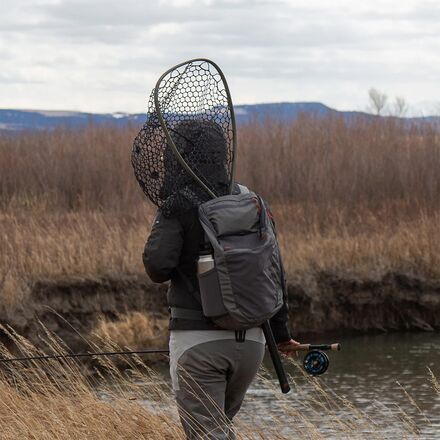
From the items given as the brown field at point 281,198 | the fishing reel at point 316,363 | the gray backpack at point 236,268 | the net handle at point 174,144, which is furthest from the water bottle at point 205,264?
the brown field at point 281,198

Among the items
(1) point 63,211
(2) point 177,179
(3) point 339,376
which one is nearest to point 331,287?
(3) point 339,376

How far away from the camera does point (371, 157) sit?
16688 millimetres

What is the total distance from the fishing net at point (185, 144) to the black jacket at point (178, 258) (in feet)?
0.15

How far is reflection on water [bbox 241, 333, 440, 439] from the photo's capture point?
8.18 m

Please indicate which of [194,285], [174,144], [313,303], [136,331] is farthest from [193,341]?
[313,303]

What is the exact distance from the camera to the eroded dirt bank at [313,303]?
37.9 ft

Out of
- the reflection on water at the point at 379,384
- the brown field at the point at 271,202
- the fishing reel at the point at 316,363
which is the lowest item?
the reflection on water at the point at 379,384

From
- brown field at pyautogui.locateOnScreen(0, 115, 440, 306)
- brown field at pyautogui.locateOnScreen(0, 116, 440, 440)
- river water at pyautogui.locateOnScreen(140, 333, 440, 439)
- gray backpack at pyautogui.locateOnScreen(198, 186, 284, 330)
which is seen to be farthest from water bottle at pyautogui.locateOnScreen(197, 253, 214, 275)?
brown field at pyautogui.locateOnScreen(0, 115, 440, 306)

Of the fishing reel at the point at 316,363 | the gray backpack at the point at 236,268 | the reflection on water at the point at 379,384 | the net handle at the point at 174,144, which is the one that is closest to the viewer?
the gray backpack at the point at 236,268

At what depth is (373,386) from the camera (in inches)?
396

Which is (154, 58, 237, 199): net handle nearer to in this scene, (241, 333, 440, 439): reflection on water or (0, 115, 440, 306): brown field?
(241, 333, 440, 439): reflection on water

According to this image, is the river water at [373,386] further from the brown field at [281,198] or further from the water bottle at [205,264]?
the water bottle at [205,264]

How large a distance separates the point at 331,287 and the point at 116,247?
238 cm

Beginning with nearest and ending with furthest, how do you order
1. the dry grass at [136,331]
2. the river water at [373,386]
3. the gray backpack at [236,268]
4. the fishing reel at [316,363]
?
the gray backpack at [236,268], the fishing reel at [316,363], the river water at [373,386], the dry grass at [136,331]
